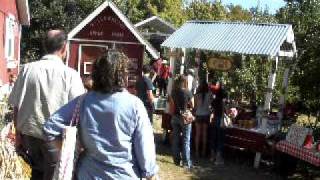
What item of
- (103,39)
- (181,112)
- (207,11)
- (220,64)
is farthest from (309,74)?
(207,11)

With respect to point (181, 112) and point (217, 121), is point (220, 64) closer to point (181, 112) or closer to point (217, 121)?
point (217, 121)

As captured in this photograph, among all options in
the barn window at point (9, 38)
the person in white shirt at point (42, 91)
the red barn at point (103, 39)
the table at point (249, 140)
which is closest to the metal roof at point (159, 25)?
the barn window at point (9, 38)

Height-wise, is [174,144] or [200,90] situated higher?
[200,90]

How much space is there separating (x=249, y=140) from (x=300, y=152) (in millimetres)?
1766

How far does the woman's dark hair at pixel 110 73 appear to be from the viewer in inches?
128

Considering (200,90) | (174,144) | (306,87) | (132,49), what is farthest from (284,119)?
→ (132,49)

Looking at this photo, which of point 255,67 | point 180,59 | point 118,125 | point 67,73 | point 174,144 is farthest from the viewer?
point 255,67

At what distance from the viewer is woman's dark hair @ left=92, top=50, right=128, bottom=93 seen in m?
3.25

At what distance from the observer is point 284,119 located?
11734 mm

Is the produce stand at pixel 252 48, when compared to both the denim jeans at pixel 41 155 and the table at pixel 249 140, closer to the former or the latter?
the table at pixel 249 140

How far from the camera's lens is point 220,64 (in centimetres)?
1203

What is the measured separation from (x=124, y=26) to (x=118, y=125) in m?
14.4

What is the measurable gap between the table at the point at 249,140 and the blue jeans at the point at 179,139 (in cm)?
146

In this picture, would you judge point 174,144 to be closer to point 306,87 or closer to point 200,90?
point 200,90
